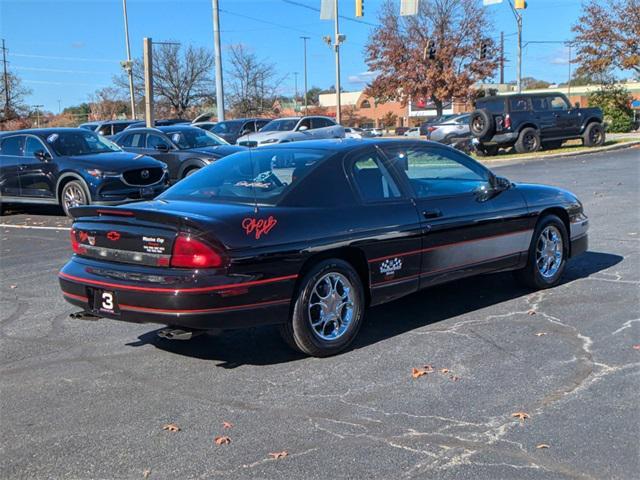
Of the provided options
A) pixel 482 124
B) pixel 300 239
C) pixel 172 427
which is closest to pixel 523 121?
pixel 482 124

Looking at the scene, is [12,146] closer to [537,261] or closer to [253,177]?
[253,177]

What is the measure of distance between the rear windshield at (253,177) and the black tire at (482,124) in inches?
722

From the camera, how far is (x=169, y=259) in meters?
4.52

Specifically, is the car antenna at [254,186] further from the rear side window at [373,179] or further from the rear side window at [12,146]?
the rear side window at [12,146]

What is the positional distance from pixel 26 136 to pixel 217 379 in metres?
10.4

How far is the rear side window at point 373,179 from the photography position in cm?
536

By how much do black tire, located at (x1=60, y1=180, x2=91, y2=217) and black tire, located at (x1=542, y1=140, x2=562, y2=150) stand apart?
56.0 feet

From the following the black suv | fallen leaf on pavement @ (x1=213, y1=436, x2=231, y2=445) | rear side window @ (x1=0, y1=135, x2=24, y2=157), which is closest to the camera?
fallen leaf on pavement @ (x1=213, y1=436, x2=231, y2=445)

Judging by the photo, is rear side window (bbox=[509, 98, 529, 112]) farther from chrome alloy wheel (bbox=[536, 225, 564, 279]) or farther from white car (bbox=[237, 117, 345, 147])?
chrome alloy wheel (bbox=[536, 225, 564, 279])

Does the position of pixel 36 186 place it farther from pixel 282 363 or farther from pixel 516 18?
pixel 516 18

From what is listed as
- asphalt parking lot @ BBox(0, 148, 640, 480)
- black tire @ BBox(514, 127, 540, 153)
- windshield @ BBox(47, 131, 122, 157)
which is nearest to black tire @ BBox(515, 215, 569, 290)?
asphalt parking lot @ BBox(0, 148, 640, 480)

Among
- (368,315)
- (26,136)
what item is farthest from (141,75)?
(368,315)
